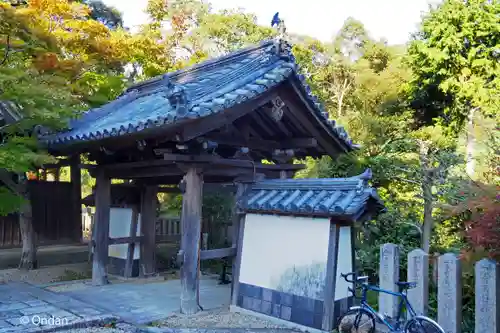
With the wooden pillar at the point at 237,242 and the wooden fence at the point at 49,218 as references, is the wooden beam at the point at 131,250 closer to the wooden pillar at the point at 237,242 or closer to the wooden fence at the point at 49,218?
the wooden fence at the point at 49,218

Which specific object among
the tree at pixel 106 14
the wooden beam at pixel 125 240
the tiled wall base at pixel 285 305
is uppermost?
the tree at pixel 106 14

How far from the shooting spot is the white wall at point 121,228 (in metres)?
10.1

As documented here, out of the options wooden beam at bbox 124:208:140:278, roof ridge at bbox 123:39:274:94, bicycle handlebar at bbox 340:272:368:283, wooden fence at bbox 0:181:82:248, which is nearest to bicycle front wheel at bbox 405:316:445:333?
bicycle handlebar at bbox 340:272:368:283

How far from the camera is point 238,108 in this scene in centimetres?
671

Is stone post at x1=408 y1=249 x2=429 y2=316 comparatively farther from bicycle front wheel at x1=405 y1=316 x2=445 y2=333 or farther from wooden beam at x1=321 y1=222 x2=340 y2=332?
wooden beam at x1=321 y1=222 x2=340 y2=332

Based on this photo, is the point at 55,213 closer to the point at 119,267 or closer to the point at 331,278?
the point at 119,267

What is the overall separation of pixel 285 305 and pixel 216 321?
1.07 meters

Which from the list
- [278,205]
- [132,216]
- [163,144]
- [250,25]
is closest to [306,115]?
[278,205]

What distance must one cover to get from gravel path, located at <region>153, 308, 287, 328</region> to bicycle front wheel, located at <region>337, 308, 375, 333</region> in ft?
3.25

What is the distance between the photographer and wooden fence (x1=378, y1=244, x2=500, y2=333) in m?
4.71

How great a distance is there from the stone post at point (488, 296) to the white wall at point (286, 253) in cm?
191

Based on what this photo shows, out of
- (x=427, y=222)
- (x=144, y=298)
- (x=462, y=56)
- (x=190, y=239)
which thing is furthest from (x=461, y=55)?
(x=144, y=298)

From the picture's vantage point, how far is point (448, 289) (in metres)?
5.09

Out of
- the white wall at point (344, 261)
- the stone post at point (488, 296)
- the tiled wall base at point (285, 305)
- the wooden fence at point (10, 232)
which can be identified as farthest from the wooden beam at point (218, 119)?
the wooden fence at point (10, 232)
